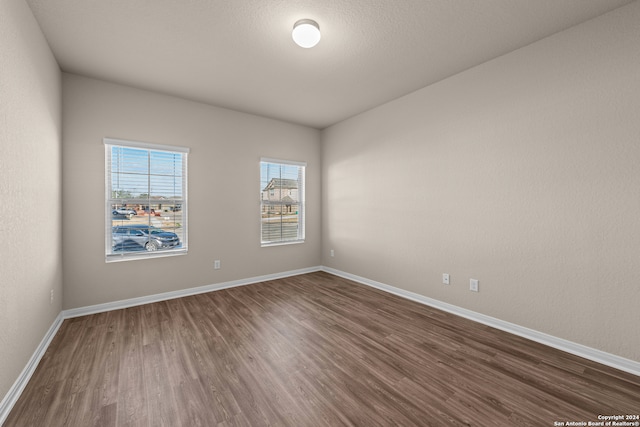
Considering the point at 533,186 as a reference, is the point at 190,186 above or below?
above

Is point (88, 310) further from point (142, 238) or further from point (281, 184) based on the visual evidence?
point (281, 184)

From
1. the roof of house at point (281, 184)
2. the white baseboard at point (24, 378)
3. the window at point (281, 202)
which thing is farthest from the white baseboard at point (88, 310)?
the roof of house at point (281, 184)

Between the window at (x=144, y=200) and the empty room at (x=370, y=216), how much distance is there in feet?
0.08

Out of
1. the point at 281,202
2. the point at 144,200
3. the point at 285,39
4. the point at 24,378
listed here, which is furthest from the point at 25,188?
the point at 281,202

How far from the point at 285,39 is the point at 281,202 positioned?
2.78m

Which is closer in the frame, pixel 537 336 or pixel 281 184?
pixel 537 336

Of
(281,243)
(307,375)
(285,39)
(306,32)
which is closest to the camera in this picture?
(307,375)

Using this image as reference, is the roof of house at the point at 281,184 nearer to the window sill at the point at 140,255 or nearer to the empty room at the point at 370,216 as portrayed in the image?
the empty room at the point at 370,216

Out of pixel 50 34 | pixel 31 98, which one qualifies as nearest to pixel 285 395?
pixel 31 98

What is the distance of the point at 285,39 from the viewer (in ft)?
8.14

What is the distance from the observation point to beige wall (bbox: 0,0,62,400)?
5.41 ft

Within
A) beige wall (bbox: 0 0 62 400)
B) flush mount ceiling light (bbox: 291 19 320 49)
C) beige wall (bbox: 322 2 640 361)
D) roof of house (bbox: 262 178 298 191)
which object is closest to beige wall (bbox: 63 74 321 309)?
roof of house (bbox: 262 178 298 191)

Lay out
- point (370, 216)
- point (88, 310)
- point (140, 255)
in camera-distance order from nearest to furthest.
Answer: point (88, 310) < point (140, 255) < point (370, 216)

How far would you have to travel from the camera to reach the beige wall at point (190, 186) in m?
3.10
